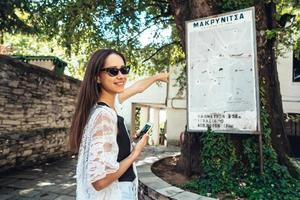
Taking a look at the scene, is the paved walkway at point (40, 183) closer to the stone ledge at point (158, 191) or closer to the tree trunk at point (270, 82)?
the stone ledge at point (158, 191)

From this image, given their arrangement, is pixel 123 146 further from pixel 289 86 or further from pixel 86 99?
pixel 289 86

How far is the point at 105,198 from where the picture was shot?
1.81 metres

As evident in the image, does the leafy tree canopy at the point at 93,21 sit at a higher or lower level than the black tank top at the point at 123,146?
higher

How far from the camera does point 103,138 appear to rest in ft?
5.72

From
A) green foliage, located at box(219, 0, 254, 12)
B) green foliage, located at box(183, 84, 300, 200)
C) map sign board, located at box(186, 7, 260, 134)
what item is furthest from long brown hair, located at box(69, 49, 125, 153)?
green foliage, located at box(219, 0, 254, 12)

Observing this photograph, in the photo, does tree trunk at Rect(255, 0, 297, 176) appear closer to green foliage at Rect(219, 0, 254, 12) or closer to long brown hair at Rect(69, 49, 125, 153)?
green foliage at Rect(219, 0, 254, 12)

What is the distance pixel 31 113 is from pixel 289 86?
7.98 meters

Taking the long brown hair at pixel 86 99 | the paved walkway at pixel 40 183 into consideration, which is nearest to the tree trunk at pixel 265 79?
the paved walkway at pixel 40 183

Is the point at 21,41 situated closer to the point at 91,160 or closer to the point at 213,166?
the point at 213,166

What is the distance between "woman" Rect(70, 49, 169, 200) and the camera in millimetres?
1745

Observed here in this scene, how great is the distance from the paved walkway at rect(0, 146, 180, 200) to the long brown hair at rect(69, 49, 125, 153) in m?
4.17

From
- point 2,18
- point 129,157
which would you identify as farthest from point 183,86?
point 129,157

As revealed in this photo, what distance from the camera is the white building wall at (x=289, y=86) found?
10617mm

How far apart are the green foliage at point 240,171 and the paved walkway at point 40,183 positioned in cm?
172
